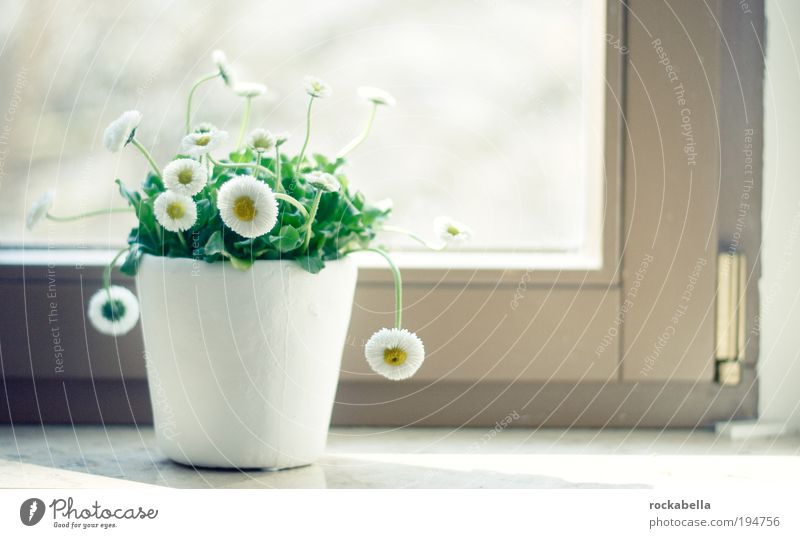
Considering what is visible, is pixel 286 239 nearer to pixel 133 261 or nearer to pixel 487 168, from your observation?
pixel 133 261

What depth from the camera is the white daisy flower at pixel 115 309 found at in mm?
557

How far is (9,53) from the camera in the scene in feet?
2.02

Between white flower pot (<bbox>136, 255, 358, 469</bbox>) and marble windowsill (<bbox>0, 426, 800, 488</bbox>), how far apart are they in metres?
0.02

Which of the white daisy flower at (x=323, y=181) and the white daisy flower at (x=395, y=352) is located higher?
the white daisy flower at (x=323, y=181)

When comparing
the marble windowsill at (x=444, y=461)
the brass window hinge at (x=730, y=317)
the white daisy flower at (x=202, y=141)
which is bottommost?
the marble windowsill at (x=444, y=461)

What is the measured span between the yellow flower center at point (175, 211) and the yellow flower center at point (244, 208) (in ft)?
0.09

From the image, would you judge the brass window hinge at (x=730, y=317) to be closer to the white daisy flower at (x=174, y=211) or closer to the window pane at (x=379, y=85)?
the window pane at (x=379, y=85)

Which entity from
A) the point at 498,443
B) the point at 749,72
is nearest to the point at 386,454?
the point at 498,443

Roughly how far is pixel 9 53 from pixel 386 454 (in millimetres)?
349

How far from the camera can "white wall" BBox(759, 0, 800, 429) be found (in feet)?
1.97

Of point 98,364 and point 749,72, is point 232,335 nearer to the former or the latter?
point 98,364

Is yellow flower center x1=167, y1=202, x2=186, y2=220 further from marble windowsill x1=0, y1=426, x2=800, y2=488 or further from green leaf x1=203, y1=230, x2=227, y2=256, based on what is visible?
marble windowsill x1=0, y1=426, x2=800, y2=488

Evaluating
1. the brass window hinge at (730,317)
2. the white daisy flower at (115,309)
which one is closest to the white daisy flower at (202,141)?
the white daisy flower at (115,309)

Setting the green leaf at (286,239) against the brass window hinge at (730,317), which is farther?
the brass window hinge at (730,317)
